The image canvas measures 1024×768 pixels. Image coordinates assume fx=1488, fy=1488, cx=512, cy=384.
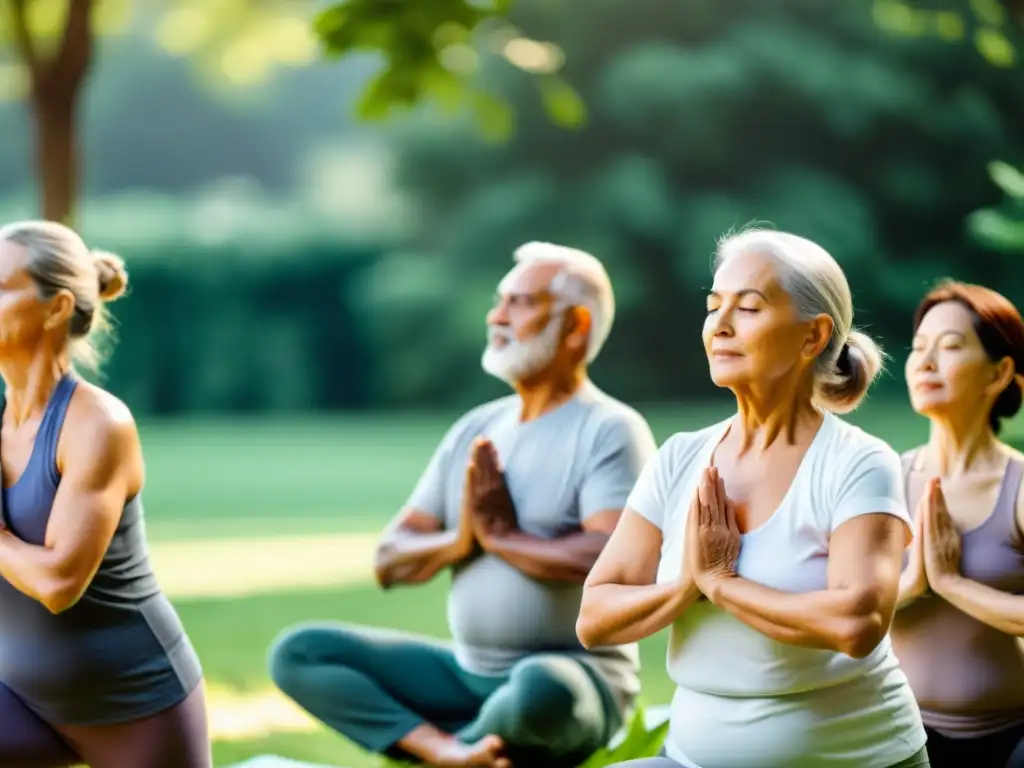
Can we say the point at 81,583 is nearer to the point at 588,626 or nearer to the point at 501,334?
the point at 588,626

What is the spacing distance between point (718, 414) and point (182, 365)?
7.17 m

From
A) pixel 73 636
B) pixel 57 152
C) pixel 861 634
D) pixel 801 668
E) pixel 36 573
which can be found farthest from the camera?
pixel 57 152

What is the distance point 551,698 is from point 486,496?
51 cm

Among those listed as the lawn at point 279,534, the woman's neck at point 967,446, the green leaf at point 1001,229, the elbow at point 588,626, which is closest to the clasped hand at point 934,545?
the woman's neck at point 967,446

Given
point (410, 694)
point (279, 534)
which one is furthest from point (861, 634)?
point (279, 534)

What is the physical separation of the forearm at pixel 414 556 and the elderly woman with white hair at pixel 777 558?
119 centimetres

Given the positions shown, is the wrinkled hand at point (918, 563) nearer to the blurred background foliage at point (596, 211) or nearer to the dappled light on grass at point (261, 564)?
the dappled light on grass at point (261, 564)

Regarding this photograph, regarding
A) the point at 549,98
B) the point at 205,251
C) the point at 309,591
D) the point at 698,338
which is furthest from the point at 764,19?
the point at 549,98

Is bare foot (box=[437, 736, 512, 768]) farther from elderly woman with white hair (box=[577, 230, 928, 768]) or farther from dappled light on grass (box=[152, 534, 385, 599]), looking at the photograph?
dappled light on grass (box=[152, 534, 385, 599])

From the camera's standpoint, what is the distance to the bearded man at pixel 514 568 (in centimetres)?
362

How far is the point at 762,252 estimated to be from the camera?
2465 mm

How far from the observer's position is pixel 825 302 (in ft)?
8.09

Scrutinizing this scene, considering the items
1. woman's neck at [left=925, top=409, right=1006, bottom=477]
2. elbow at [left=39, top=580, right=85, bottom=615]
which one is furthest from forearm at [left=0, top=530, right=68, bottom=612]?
woman's neck at [left=925, top=409, right=1006, bottom=477]

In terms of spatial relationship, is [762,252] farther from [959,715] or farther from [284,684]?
[284,684]
